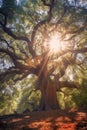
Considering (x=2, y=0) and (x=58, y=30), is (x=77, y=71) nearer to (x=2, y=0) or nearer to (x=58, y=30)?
(x=58, y=30)

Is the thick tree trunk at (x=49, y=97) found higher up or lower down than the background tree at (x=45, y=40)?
lower down

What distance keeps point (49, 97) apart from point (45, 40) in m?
6.18

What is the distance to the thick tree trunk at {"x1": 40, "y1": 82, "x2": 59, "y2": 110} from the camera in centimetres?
2436

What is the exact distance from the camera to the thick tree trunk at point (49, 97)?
24364 millimetres

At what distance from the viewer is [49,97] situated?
81.9ft

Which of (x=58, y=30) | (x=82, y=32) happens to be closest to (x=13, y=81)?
(x=58, y=30)

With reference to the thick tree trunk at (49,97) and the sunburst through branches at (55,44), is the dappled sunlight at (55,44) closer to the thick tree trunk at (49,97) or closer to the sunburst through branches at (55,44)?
the sunburst through branches at (55,44)

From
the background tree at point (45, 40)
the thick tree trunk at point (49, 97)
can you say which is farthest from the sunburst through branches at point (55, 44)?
the thick tree trunk at point (49, 97)

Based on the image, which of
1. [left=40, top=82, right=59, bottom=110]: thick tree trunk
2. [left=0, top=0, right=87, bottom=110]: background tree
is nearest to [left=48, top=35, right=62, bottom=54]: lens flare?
[left=0, top=0, right=87, bottom=110]: background tree

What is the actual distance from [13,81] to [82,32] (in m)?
9.71

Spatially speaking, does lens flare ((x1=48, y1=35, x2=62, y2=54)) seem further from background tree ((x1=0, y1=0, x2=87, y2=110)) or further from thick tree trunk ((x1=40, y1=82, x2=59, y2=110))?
thick tree trunk ((x1=40, y1=82, x2=59, y2=110))

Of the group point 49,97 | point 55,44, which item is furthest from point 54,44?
point 49,97

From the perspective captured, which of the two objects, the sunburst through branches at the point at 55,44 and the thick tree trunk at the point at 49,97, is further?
the sunburst through branches at the point at 55,44

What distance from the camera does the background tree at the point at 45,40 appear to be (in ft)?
76.6
